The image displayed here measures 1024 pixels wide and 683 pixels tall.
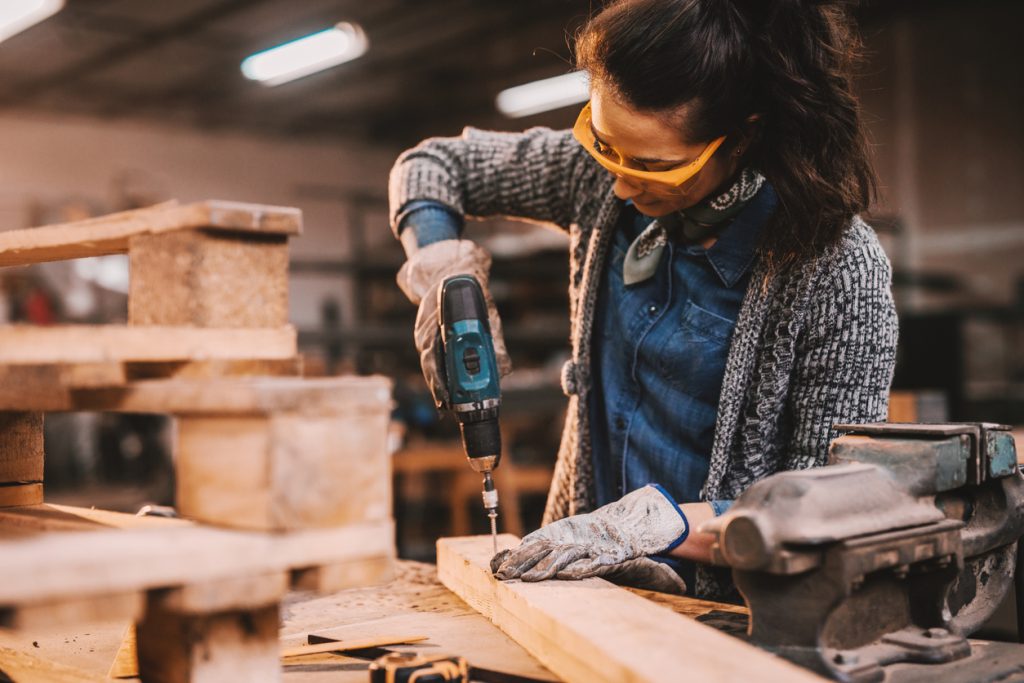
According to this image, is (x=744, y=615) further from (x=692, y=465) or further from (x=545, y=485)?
(x=545, y=485)

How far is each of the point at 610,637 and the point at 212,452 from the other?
57 cm

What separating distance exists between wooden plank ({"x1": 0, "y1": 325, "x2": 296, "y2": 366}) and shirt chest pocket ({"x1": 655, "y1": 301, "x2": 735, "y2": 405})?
113 centimetres

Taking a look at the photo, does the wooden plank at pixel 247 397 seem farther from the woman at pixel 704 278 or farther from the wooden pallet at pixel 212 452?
the woman at pixel 704 278

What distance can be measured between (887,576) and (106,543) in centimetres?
102

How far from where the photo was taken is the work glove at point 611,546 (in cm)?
162

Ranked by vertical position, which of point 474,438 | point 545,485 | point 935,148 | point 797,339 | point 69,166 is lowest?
point 545,485

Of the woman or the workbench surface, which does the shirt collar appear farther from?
the workbench surface

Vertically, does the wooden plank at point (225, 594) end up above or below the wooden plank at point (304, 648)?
above

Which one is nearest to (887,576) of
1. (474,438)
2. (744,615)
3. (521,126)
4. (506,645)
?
(744,615)

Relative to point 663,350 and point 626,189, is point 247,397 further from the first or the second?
point 663,350

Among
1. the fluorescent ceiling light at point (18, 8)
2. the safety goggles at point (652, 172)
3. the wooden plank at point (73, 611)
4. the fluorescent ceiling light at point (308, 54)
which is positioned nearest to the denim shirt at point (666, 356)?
the safety goggles at point (652, 172)

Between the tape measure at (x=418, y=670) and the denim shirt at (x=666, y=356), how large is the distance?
935mm

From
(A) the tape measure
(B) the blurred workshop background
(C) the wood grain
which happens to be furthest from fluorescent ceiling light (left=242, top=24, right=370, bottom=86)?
(A) the tape measure

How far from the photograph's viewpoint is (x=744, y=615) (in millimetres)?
1638
